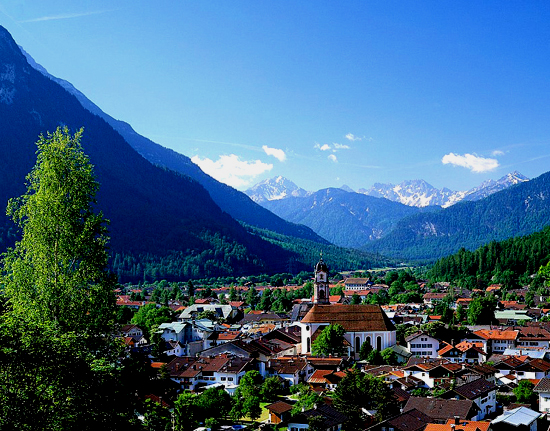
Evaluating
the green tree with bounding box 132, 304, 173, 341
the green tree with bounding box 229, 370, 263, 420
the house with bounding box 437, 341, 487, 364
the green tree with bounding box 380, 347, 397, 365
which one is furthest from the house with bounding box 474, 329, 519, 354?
the green tree with bounding box 132, 304, 173, 341

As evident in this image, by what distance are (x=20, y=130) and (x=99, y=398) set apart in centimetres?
16560

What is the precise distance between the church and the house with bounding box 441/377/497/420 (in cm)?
1711

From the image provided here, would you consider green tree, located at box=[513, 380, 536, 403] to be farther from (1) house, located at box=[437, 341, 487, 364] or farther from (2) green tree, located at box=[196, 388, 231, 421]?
(2) green tree, located at box=[196, 388, 231, 421]

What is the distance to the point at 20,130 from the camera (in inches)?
6245

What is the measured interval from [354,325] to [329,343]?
508 cm

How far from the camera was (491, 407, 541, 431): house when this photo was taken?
101 ft

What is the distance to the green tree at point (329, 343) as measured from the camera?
50.7m

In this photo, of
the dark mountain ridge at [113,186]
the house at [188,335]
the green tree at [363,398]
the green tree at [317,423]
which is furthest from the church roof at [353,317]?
the dark mountain ridge at [113,186]

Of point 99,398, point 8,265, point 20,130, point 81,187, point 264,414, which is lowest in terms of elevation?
point 264,414

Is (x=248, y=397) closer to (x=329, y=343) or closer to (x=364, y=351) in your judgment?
(x=329, y=343)

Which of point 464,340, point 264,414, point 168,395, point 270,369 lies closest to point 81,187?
point 264,414

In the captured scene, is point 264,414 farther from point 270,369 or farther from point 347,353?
point 347,353

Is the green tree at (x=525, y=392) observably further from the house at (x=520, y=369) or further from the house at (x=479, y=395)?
the house at (x=520, y=369)

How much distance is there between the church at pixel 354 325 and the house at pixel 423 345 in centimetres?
221
